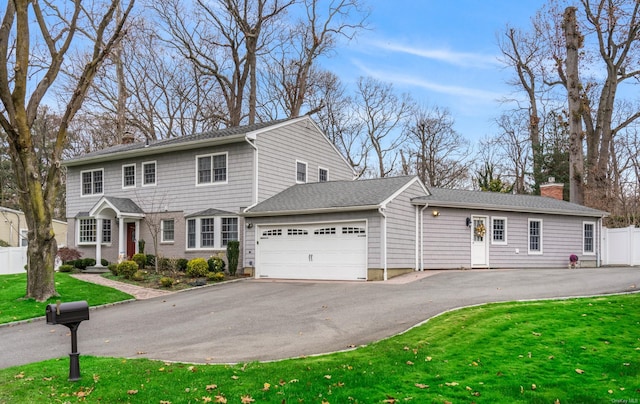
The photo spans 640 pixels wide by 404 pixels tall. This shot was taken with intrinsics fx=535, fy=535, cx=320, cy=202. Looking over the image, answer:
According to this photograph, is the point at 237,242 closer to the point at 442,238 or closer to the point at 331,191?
the point at 331,191

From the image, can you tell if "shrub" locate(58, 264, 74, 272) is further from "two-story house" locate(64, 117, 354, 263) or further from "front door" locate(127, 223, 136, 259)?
"front door" locate(127, 223, 136, 259)

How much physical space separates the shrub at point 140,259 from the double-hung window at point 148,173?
135 inches

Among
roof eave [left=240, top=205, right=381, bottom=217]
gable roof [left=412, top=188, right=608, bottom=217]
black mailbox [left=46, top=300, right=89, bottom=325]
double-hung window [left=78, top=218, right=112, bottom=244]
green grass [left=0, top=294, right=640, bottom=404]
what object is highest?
gable roof [left=412, top=188, right=608, bottom=217]

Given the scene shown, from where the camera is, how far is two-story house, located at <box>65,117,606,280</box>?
1814cm

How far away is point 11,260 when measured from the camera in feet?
76.2

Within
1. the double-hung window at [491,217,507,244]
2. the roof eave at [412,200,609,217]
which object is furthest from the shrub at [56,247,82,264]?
the double-hung window at [491,217,507,244]

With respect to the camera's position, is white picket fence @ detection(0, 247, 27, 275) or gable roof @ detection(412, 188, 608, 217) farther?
white picket fence @ detection(0, 247, 27, 275)

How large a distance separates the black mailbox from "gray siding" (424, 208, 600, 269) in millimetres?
14228

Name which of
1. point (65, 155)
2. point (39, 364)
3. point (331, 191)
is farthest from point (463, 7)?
point (65, 155)

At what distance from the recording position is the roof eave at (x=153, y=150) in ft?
66.4

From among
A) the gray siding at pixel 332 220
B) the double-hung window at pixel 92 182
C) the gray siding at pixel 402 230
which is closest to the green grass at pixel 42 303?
the gray siding at pixel 332 220

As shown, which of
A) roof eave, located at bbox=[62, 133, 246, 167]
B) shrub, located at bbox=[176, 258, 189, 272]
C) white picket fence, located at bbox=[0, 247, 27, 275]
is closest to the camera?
roof eave, located at bbox=[62, 133, 246, 167]

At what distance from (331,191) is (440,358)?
13306 mm

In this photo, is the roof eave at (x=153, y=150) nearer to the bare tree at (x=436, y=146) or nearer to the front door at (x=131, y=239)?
the front door at (x=131, y=239)
